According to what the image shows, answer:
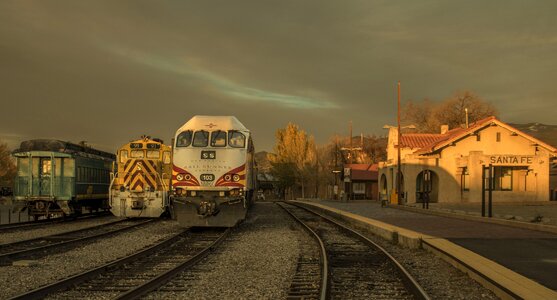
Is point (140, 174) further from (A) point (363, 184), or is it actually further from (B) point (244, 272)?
(A) point (363, 184)

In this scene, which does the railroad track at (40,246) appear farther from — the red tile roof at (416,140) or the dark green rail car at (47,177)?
the red tile roof at (416,140)

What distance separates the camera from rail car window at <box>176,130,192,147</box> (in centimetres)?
1803

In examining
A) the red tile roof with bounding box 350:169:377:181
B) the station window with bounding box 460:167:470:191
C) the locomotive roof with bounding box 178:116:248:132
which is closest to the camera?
the locomotive roof with bounding box 178:116:248:132

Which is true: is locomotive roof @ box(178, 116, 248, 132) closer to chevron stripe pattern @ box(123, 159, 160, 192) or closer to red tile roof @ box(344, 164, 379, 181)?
chevron stripe pattern @ box(123, 159, 160, 192)

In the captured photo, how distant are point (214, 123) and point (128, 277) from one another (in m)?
9.48

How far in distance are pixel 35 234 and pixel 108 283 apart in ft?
33.1

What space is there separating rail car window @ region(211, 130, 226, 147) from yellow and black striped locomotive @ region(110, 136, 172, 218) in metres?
4.71

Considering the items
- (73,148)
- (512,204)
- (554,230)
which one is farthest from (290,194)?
(554,230)

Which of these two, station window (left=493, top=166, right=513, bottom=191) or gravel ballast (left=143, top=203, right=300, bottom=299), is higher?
station window (left=493, top=166, right=513, bottom=191)

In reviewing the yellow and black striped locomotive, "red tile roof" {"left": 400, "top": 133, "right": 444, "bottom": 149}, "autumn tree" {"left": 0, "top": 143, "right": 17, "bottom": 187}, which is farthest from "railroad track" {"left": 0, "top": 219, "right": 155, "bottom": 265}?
"autumn tree" {"left": 0, "top": 143, "right": 17, "bottom": 187}

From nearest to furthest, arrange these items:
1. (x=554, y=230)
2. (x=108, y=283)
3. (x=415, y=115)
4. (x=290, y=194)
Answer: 1. (x=108, y=283)
2. (x=554, y=230)
3. (x=415, y=115)
4. (x=290, y=194)

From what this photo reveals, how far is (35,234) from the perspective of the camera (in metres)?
17.6

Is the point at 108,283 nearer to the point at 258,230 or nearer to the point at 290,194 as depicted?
the point at 258,230

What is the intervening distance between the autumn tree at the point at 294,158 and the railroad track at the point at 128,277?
77374 mm
